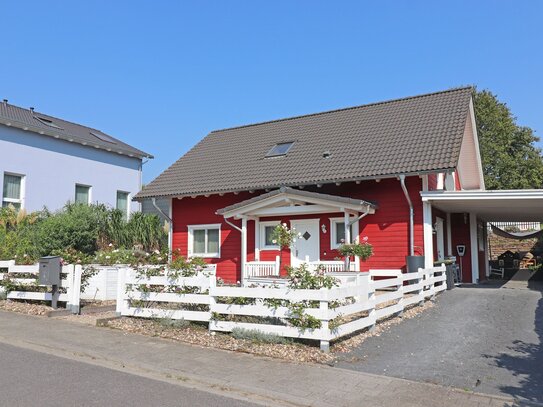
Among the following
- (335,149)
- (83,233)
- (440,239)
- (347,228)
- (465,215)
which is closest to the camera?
(347,228)

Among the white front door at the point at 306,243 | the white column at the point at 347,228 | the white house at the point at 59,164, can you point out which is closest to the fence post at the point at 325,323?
the white column at the point at 347,228

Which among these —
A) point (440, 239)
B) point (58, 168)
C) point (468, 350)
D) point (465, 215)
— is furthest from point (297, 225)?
point (58, 168)

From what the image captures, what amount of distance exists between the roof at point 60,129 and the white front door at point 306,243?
47.4 ft

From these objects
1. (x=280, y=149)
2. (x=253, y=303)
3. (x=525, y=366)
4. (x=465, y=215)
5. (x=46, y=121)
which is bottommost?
(x=525, y=366)

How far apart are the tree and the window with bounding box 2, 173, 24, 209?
32.7 meters

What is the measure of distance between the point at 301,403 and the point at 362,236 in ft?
32.9

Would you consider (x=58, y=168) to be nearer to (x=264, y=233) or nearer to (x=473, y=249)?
(x=264, y=233)

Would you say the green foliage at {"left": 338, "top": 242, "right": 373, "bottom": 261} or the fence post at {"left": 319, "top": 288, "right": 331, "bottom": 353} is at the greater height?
the green foliage at {"left": 338, "top": 242, "right": 373, "bottom": 261}

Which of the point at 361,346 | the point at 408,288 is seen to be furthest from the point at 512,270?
the point at 361,346

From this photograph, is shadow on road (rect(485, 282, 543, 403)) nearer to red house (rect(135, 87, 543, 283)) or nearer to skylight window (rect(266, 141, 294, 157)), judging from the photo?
red house (rect(135, 87, 543, 283))

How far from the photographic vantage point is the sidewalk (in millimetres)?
5133

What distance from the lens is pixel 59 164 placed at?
78.7ft

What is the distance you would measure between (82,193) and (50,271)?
16.3m

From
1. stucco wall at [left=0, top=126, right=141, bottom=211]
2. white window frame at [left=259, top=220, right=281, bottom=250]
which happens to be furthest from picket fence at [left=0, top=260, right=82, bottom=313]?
stucco wall at [left=0, top=126, right=141, bottom=211]
